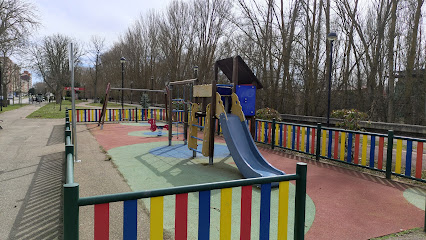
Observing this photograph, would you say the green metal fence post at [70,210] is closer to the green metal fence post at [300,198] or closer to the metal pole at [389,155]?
the green metal fence post at [300,198]

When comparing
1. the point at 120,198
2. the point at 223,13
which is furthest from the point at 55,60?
the point at 120,198

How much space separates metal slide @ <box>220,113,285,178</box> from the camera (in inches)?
245

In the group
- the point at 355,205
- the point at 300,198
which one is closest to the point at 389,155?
the point at 355,205

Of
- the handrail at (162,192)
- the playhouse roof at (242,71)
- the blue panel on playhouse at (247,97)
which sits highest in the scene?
the playhouse roof at (242,71)

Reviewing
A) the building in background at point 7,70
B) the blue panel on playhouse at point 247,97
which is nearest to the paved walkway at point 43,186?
the blue panel on playhouse at point 247,97

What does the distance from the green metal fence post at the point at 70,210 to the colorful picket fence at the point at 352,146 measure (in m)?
6.63

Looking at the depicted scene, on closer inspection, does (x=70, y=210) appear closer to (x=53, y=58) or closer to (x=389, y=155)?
(x=389, y=155)

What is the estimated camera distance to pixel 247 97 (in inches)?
316

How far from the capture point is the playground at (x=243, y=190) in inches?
94.7

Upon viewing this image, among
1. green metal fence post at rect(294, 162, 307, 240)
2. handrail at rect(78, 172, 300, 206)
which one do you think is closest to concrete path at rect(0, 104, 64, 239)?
handrail at rect(78, 172, 300, 206)

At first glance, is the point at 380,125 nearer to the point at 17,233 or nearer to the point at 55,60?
the point at 17,233

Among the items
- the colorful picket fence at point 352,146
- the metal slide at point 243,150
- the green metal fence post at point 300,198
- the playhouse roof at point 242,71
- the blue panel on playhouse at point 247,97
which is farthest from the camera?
the playhouse roof at point 242,71

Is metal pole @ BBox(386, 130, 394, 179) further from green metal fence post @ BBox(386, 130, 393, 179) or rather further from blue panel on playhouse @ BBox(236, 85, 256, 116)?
blue panel on playhouse @ BBox(236, 85, 256, 116)

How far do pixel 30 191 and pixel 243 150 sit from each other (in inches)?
175
